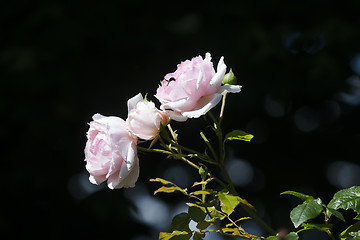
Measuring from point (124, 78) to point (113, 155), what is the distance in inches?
90.8

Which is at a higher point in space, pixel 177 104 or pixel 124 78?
pixel 124 78

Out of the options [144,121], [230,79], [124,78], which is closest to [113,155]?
[144,121]

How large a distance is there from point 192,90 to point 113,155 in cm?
11

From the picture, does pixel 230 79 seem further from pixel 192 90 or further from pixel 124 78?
pixel 124 78

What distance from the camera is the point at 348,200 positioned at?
58 cm

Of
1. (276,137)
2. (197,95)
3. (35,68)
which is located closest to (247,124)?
(276,137)

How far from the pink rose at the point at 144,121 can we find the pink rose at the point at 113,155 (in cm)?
1

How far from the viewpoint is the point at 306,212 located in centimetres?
55

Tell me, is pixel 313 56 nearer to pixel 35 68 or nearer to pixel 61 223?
pixel 35 68

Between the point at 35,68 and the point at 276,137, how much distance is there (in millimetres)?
1391

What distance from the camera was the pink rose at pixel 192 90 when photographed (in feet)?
1.87

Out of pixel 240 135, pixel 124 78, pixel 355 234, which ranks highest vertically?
pixel 124 78

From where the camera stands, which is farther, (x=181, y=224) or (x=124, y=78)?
(x=124, y=78)

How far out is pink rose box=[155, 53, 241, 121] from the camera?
1.87 feet
